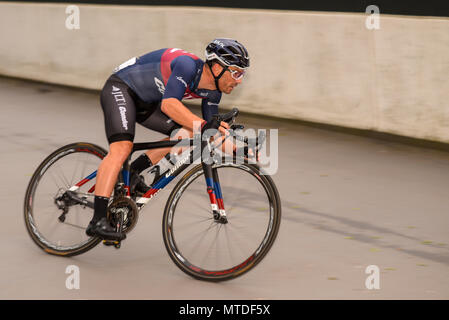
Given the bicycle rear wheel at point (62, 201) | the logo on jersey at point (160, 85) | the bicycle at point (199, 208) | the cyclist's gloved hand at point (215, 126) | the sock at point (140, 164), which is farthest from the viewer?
the bicycle rear wheel at point (62, 201)

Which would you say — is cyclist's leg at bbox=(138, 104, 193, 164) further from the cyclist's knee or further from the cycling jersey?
the cyclist's knee

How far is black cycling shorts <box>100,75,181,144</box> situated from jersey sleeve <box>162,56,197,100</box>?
400 mm

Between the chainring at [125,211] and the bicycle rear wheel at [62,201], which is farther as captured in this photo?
the bicycle rear wheel at [62,201]

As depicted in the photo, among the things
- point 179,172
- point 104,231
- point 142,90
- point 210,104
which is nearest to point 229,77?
point 210,104

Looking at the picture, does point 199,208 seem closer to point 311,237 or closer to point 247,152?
point 247,152

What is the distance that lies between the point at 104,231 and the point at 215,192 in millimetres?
850

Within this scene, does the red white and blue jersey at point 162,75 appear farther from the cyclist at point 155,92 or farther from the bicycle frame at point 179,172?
the bicycle frame at point 179,172

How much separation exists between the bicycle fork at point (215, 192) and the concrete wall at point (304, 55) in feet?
15.9

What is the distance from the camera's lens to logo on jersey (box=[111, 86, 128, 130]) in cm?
644

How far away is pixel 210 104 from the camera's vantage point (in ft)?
21.8

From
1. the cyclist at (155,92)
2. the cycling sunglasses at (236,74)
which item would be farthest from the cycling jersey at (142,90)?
the cycling sunglasses at (236,74)

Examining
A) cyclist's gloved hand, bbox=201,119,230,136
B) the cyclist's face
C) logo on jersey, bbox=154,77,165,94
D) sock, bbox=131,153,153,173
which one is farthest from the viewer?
sock, bbox=131,153,153,173

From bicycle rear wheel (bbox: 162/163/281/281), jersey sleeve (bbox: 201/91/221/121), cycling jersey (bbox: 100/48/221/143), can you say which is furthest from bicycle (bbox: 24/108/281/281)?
jersey sleeve (bbox: 201/91/221/121)

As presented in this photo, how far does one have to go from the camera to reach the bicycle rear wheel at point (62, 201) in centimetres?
684
